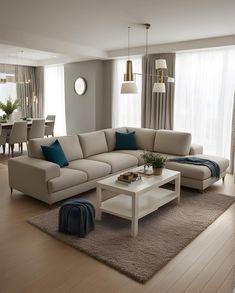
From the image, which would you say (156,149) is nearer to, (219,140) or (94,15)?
(219,140)

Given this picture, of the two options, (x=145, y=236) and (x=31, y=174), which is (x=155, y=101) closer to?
(x=31, y=174)

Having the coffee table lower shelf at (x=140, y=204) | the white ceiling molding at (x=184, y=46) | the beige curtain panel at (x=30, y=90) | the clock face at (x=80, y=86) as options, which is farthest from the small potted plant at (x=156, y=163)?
the beige curtain panel at (x=30, y=90)

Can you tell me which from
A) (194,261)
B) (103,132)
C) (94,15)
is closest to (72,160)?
(103,132)

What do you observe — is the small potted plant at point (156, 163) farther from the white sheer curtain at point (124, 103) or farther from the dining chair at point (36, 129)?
the dining chair at point (36, 129)

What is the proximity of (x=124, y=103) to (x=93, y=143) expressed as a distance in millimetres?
2432

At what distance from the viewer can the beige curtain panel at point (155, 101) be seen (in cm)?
606

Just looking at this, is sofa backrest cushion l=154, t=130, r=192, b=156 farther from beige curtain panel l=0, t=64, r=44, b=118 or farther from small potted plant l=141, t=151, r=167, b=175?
beige curtain panel l=0, t=64, r=44, b=118

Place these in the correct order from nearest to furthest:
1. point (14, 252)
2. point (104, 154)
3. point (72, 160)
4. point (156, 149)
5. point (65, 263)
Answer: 1. point (65, 263)
2. point (14, 252)
3. point (72, 160)
4. point (104, 154)
5. point (156, 149)

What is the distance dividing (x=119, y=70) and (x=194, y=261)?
18.1 ft

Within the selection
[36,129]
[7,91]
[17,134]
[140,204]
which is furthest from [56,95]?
[140,204]

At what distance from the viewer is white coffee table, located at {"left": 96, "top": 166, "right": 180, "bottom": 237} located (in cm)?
305

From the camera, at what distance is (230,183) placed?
4906 mm

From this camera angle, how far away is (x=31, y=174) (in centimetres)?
381

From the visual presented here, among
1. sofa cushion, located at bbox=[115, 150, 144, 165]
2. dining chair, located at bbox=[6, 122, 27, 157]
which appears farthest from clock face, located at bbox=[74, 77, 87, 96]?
sofa cushion, located at bbox=[115, 150, 144, 165]
